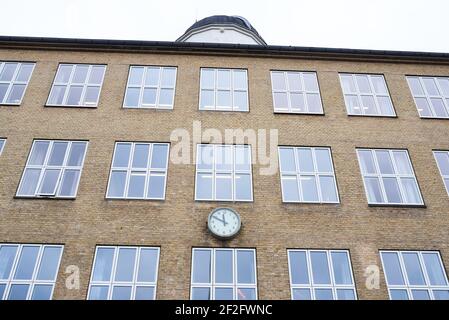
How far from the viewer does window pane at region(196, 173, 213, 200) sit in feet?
44.9

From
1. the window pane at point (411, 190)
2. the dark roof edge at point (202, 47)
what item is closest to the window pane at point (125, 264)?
the dark roof edge at point (202, 47)

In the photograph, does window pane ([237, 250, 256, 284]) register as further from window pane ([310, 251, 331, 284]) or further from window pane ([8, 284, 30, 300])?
window pane ([8, 284, 30, 300])

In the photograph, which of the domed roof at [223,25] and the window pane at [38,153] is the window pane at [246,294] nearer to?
the window pane at [38,153]

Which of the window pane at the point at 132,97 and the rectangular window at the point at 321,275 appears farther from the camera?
the window pane at the point at 132,97

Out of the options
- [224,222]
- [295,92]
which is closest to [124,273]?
[224,222]

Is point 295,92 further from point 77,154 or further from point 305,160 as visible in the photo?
point 77,154

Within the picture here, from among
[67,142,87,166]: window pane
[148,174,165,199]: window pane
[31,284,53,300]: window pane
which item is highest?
[67,142,87,166]: window pane

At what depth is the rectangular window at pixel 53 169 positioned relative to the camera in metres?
13.6

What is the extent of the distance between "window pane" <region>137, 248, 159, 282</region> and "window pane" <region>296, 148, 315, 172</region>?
231 inches

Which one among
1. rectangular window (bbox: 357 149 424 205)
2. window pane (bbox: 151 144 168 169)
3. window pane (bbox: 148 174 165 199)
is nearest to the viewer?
window pane (bbox: 148 174 165 199)

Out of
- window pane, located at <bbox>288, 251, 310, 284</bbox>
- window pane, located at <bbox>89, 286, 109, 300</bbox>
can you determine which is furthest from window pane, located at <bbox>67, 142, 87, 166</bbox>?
window pane, located at <bbox>288, 251, 310, 284</bbox>

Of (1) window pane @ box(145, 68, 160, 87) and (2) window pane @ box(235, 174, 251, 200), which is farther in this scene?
(1) window pane @ box(145, 68, 160, 87)

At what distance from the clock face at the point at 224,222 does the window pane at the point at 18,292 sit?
18.2 feet

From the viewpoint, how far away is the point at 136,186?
1384 cm
